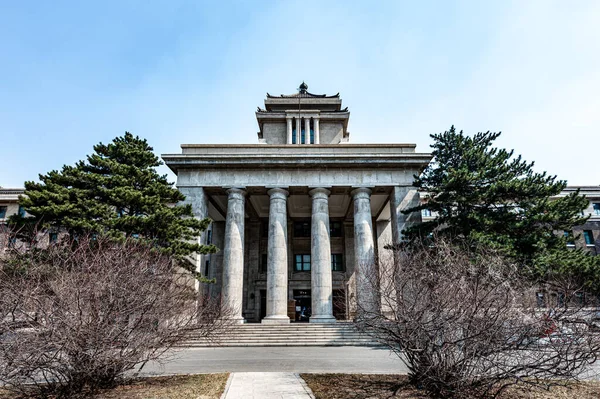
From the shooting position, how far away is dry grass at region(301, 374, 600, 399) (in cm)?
734

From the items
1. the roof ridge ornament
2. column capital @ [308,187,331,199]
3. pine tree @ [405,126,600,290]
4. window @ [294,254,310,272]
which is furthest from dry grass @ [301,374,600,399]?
the roof ridge ornament

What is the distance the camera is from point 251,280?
113 feet

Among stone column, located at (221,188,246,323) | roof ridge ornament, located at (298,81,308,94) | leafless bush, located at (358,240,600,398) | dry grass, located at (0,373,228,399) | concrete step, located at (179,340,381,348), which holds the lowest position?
concrete step, located at (179,340,381,348)

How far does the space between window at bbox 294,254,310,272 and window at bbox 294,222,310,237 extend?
2165 millimetres

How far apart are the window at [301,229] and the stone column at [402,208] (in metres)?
11.5

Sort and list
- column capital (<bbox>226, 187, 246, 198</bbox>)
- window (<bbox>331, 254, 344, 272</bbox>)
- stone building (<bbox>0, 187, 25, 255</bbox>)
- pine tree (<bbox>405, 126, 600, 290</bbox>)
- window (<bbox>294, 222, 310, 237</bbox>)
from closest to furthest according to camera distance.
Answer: pine tree (<bbox>405, 126, 600, 290</bbox>) < column capital (<bbox>226, 187, 246, 198</bbox>) < window (<bbox>331, 254, 344, 272</bbox>) < window (<bbox>294, 222, 310, 237</bbox>) < stone building (<bbox>0, 187, 25, 255</bbox>)

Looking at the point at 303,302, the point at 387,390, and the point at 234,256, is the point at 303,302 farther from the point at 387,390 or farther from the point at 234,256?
the point at 387,390

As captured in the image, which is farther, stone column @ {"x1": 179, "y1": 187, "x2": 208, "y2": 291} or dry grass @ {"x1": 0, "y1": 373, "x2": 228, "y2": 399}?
stone column @ {"x1": 179, "y1": 187, "x2": 208, "y2": 291}

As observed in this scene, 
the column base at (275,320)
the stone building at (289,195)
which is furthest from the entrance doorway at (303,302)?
the column base at (275,320)

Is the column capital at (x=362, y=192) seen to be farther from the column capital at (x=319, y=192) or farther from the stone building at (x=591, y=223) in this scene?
the stone building at (x=591, y=223)

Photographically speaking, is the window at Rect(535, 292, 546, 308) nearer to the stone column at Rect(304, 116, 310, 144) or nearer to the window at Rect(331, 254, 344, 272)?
the window at Rect(331, 254, 344, 272)

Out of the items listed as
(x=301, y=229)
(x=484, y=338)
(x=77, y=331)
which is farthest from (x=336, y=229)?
(x=77, y=331)

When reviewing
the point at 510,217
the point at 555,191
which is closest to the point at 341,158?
the point at 510,217

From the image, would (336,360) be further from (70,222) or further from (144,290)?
(70,222)
